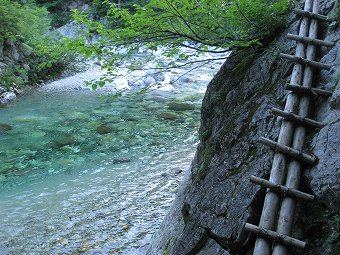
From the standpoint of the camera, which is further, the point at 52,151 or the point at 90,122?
the point at 90,122

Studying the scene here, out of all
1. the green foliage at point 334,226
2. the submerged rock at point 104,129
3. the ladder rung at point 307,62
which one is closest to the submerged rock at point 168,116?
the submerged rock at point 104,129

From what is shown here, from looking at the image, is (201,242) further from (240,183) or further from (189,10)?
(189,10)

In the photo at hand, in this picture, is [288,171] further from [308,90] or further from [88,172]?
[88,172]

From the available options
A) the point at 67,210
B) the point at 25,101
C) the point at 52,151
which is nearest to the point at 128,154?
the point at 52,151

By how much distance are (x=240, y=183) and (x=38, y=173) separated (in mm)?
6790

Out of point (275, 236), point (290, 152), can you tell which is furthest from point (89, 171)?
point (275, 236)

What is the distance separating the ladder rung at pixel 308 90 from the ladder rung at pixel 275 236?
153 cm

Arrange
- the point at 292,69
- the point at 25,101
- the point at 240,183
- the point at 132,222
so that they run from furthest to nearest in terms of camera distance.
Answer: the point at 25,101 → the point at 132,222 → the point at 292,69 → the point at 240,183

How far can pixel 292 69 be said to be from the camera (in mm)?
4191

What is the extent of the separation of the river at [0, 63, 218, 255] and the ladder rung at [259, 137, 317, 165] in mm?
2296

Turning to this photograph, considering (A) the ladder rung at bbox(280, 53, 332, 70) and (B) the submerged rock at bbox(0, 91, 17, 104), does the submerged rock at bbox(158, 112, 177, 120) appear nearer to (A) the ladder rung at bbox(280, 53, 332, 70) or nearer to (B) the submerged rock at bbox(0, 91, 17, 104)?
(B) the submerged rock at bbox(0, 91, 17, 104)

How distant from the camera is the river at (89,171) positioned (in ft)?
20.4

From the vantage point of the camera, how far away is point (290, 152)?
3.18 metres

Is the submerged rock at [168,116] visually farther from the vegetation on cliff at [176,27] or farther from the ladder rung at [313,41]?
the ladder rung at [313,41]
